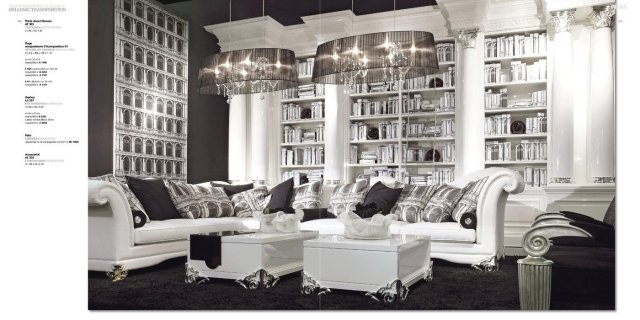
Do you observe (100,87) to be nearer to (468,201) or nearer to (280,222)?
(280,222)

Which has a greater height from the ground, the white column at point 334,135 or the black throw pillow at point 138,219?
the white column at point 334,135

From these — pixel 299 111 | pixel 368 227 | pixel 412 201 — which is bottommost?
pixel 368 227

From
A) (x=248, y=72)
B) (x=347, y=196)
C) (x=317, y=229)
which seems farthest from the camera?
A: (x=248, y=72)

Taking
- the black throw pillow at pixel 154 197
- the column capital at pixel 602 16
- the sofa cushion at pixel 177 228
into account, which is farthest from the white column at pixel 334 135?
the column capital at pixel 602 16

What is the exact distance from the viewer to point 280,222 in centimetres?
363

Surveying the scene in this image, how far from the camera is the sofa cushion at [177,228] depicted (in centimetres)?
373

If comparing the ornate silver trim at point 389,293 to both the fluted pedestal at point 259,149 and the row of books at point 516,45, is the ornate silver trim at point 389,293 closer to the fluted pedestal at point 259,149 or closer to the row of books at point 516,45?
the fluted pedestal at point 259,149

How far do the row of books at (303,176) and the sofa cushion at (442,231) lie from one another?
2.12 feet

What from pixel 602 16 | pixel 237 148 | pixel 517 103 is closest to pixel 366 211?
pixel 237 148

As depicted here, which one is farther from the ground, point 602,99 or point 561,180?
point 602,99

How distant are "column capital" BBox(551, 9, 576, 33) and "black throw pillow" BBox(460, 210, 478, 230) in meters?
1.45

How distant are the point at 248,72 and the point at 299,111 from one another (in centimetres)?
56

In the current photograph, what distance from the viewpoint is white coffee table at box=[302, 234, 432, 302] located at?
9.45ft
